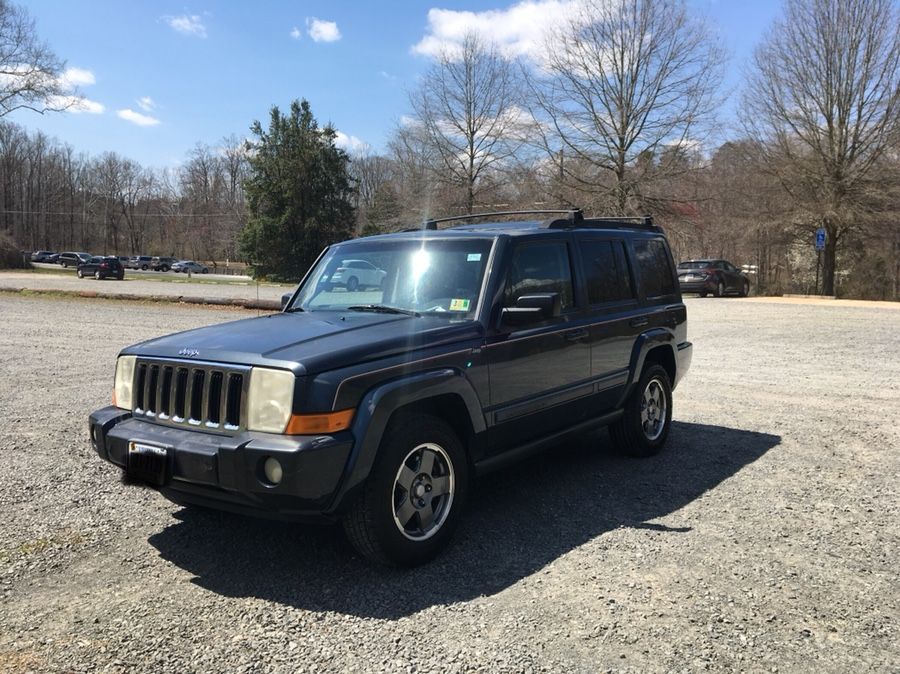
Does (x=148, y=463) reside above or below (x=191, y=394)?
below

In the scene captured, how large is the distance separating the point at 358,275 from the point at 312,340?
125 centimetres

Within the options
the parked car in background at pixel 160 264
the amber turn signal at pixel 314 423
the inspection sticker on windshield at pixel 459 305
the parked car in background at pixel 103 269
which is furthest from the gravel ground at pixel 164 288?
the parked car in background at pixel 160 264

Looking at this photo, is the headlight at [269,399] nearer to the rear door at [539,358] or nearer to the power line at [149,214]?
the rear door at [539,358]

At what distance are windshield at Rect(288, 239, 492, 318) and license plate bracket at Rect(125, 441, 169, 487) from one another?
62.6 inches

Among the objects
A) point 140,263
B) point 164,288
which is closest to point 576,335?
point 164,288

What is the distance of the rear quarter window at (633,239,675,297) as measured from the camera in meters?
6.07

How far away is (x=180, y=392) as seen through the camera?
3746 mm

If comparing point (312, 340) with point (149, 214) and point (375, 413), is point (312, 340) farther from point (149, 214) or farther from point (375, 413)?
point (149, 214)

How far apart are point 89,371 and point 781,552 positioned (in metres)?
9.38

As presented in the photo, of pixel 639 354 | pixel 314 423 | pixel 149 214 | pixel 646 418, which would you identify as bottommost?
pixel 646 418

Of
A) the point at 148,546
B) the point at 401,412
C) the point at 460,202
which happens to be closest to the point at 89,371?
the point at 148,546

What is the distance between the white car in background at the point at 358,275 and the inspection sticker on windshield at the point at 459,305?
0.66 m

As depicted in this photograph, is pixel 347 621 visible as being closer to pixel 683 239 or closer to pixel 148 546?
pixel 148 546

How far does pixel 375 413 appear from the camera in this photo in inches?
138
